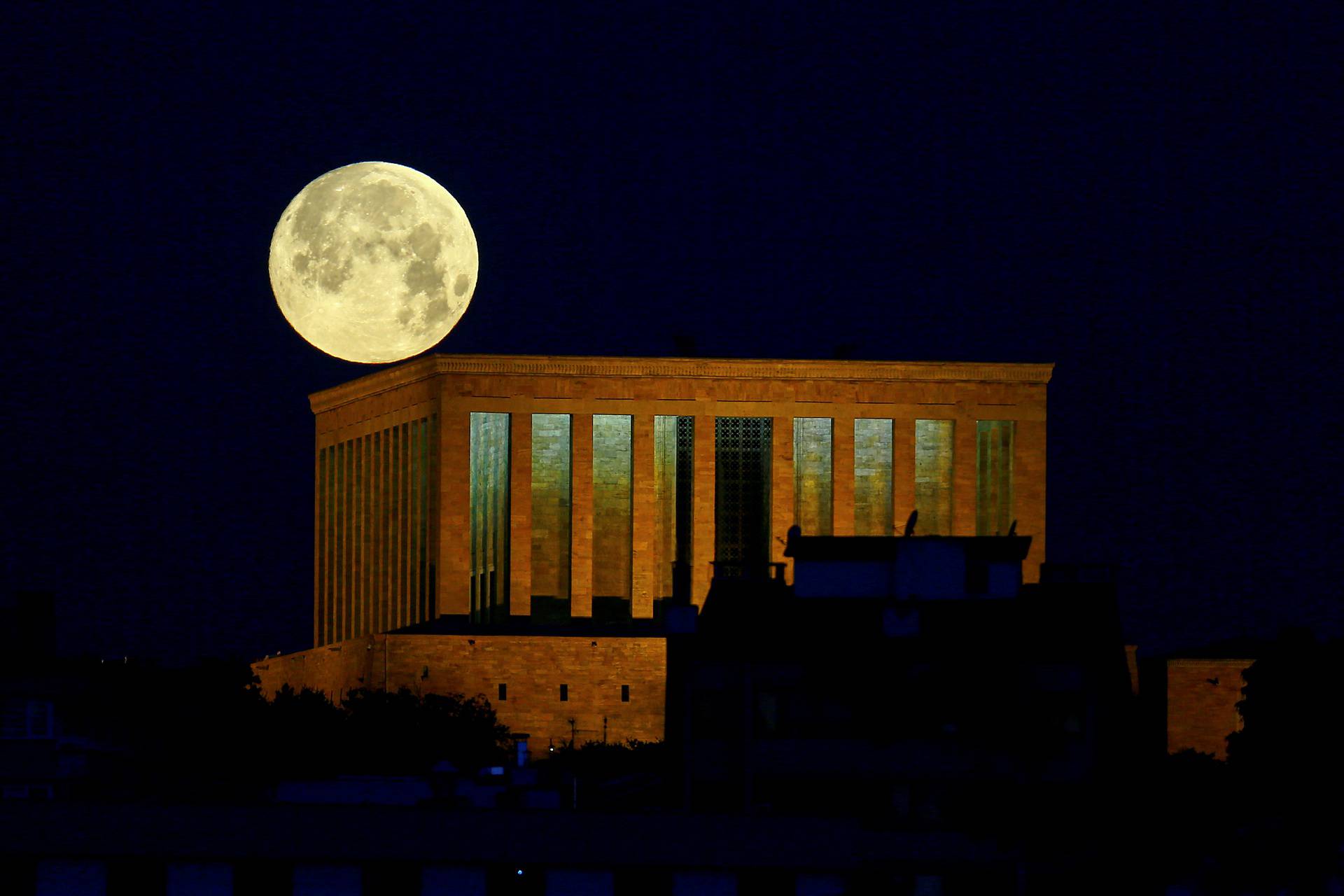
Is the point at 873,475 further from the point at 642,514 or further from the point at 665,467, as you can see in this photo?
the point at 642,514

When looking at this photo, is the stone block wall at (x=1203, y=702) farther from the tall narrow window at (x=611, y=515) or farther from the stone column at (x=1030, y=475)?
the tall narrow window at (x=611, y=515)

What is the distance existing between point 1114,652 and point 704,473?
5947 centimetres

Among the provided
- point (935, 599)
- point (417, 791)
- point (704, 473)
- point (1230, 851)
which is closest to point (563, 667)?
point (704, 473)

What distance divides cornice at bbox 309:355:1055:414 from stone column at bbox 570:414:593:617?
233cm

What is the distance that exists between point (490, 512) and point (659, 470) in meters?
7.07

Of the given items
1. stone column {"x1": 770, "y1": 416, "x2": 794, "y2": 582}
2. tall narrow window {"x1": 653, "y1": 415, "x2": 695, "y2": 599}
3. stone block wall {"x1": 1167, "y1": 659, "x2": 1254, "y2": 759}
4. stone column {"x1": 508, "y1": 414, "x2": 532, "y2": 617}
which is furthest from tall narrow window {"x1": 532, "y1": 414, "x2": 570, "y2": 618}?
stone block wall {"x1": 1167, "y1": 659, "x2": 1254, "y2": 759}

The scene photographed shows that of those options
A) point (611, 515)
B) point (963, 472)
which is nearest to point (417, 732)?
point (611, 515)

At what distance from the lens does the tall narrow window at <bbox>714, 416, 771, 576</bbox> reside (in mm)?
130625

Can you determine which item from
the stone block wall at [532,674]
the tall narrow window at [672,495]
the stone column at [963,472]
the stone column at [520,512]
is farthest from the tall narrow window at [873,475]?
the stone block wall at [532,674]

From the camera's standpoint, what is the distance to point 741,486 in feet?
431

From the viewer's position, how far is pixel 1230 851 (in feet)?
197

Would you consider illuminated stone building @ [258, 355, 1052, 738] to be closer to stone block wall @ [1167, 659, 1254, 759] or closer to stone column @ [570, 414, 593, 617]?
stone column @ [570, 414, 593, 617]

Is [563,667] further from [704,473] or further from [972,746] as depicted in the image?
[972,746]

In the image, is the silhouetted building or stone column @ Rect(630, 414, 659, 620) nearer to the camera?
the silhouetted building
